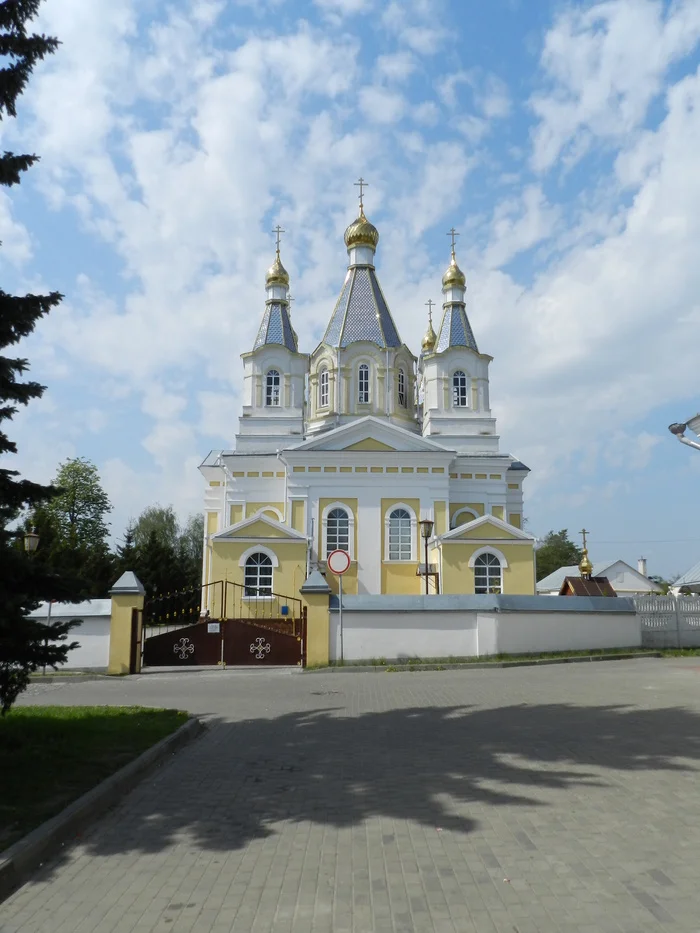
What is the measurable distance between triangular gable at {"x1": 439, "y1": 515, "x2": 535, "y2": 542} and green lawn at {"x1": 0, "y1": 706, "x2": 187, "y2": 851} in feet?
54.0

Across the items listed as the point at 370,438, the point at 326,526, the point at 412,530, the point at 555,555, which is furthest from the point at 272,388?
the point at 555,555

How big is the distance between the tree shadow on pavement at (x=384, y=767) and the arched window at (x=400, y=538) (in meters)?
18.1

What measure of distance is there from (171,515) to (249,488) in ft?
121

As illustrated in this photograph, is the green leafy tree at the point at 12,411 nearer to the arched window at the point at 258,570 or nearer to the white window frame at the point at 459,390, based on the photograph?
the arched window at the point at 258,570

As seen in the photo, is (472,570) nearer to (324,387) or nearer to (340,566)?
(340,566)

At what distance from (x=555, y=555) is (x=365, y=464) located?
6367cm

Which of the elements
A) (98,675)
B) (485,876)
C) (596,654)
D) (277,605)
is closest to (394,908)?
(485,876)

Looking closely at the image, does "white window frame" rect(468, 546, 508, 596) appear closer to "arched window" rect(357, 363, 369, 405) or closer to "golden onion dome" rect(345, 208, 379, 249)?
"arched window" rect(357, 363, 369, 405)

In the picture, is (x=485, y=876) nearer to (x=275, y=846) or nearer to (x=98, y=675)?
(x=275, y=846)

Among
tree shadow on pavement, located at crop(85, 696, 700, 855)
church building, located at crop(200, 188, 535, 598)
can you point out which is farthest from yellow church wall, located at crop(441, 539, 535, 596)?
tree shadow on pavement, located at crop(85, 696, 700, 855)

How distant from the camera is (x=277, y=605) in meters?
26.1

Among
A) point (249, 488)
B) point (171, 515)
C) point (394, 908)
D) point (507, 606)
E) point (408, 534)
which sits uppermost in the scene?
point (171, 515)

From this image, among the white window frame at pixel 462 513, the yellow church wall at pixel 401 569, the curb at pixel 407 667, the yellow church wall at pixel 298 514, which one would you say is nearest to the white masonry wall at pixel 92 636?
the curb at pixel 407 667

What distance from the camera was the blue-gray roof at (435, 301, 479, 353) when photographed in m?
35.0
